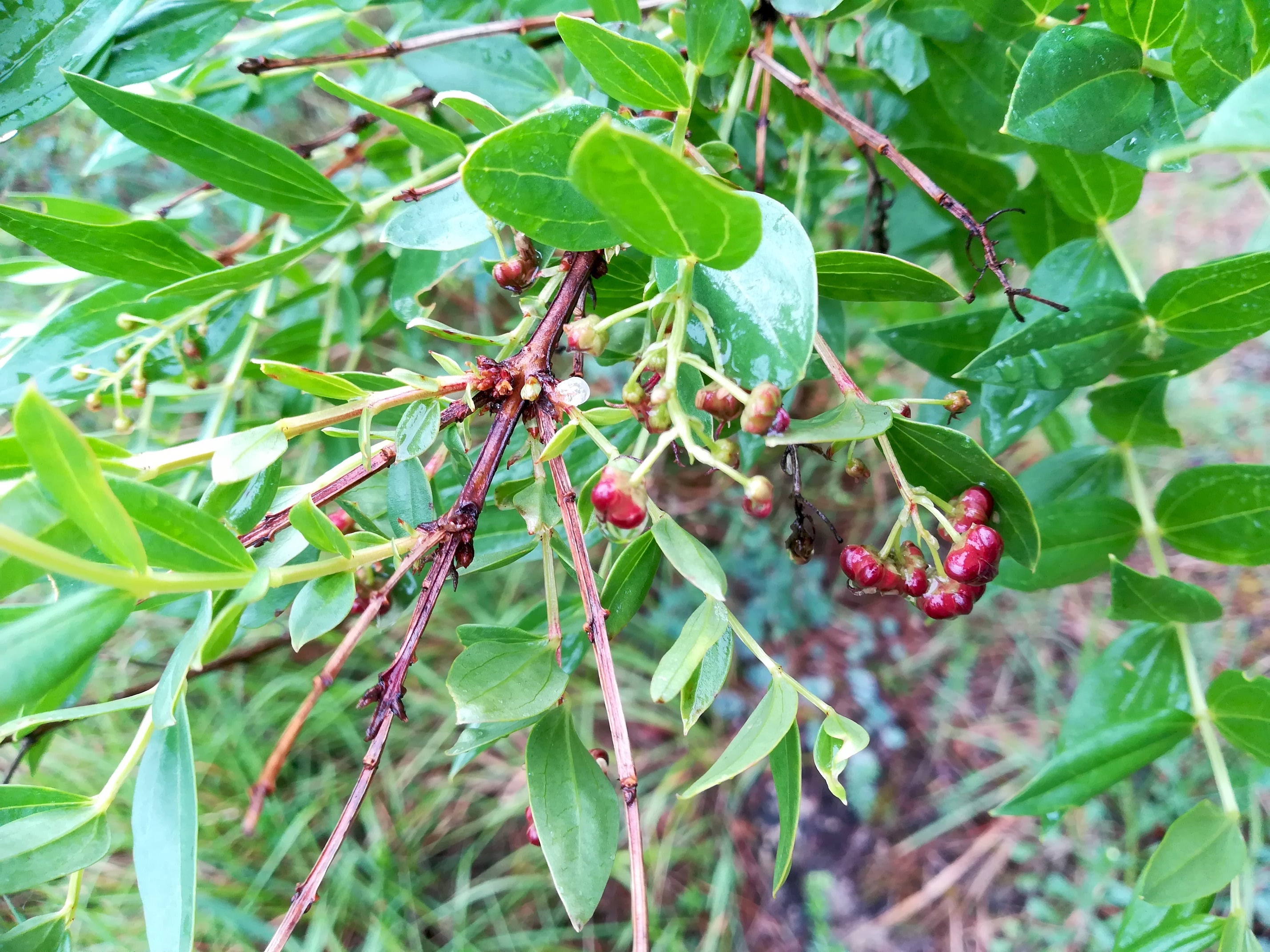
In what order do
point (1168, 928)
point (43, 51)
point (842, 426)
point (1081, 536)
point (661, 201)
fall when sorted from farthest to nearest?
point (1081, 536) < point (1168, 928) < point (43, 51) < point (842, 426) < point (661, 201)

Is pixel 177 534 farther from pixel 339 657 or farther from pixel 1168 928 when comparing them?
pixel 1168 928

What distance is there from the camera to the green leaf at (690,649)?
43cm

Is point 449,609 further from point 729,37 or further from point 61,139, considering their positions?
point 729,37

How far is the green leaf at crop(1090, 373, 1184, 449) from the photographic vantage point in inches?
29.0

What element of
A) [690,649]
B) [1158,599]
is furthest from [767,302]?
[1158,599]

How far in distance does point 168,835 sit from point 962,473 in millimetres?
566

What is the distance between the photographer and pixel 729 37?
0.54 m

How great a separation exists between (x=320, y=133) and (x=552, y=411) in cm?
261

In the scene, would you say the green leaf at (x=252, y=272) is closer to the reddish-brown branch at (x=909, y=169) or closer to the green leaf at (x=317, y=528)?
the green leaf at (x=317, y=528)

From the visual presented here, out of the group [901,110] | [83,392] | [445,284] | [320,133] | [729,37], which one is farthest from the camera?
[320,133]

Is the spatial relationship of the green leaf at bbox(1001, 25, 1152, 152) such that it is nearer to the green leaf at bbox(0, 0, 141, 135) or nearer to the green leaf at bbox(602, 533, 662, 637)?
the green leaf at bbox(602, 533, 662, 637)

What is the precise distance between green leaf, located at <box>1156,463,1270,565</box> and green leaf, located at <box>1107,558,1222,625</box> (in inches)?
2.2

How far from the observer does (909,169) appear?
0.56 metres

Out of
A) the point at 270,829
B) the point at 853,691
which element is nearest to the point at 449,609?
the point at 270,829
